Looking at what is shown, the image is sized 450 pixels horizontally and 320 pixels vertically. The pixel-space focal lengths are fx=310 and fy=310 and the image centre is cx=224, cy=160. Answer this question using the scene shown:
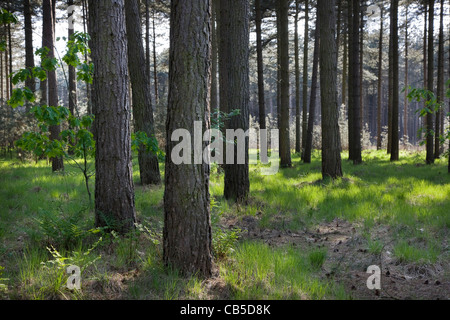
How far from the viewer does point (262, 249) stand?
3.91 m

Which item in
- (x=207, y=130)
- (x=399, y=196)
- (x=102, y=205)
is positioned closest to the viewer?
(x=207, y=130)

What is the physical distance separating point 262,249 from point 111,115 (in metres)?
2.70

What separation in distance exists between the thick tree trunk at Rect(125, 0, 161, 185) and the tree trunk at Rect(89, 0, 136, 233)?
3.61 meters

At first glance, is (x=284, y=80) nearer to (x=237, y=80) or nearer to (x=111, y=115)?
(x=237, y=80)

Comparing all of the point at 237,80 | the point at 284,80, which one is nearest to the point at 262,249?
the point at 237,80

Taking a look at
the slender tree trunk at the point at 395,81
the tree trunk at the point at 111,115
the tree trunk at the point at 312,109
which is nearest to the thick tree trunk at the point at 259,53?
the tree trunk at the point at 312,109

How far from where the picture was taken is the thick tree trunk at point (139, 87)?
7.97 m

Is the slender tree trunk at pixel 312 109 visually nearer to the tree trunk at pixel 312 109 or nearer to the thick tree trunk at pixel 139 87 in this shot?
the tree trunk at pixel 312 109

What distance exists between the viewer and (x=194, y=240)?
10.5 ft

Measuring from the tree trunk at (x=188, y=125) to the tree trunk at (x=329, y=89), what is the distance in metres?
6.35
